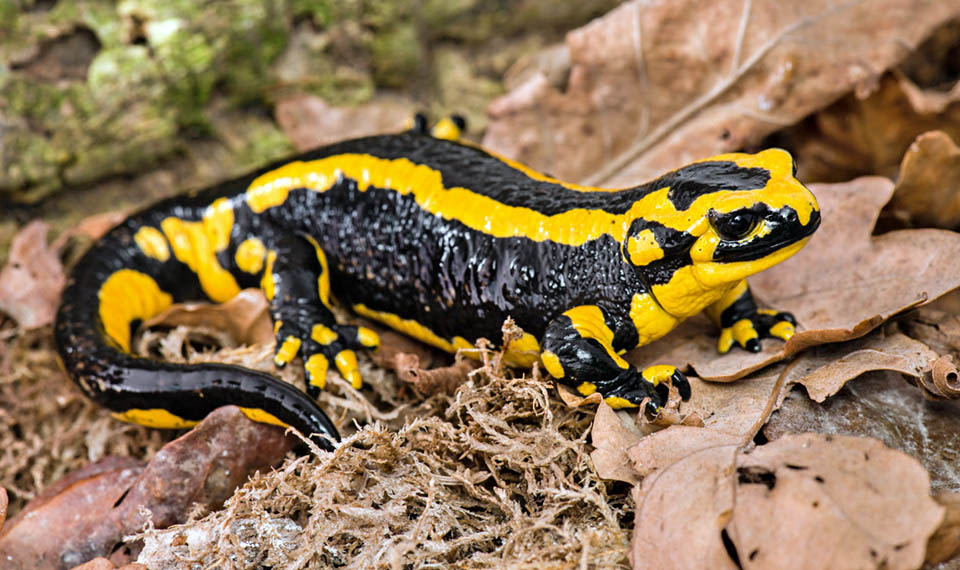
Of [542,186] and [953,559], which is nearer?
[953,559]

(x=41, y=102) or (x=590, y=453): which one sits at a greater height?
(x=41, y=102)

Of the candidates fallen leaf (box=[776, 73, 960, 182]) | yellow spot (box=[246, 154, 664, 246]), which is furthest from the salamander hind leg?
fallen leaf (box=[776, 73, 960, 182])

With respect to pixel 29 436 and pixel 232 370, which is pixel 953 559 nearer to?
pixel 232 370

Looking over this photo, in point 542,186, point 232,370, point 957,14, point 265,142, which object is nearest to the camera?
point 232,370

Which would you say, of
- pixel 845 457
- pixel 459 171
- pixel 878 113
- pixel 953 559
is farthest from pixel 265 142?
pixel 953 559

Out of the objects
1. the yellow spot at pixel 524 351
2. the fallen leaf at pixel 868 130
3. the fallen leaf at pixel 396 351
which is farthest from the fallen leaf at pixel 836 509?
the fallen leaf at pixel 868 130

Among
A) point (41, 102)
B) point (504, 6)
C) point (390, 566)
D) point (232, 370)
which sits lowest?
point (390, 566)

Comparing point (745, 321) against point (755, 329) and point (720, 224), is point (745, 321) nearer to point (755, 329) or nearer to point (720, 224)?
point (755, 329)
